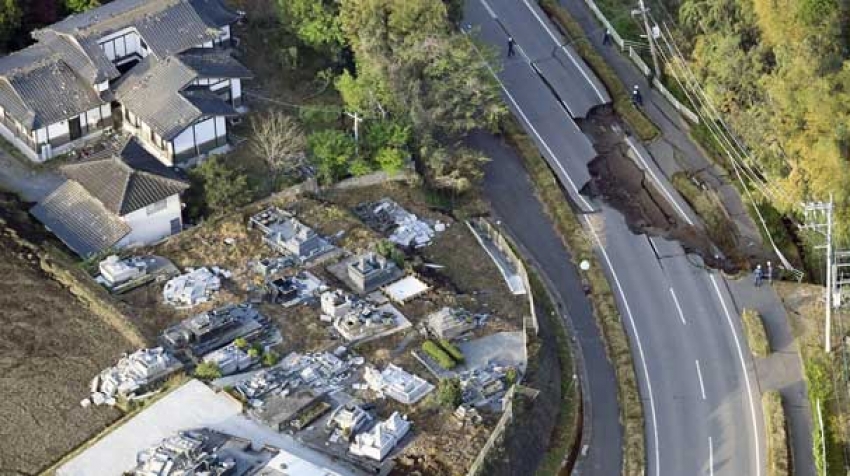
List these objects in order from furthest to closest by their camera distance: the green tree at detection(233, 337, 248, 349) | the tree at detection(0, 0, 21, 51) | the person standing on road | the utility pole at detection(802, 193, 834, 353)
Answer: the person standing on road < the tree at detection(0, 0, 21, 51) < the utility pole at detection(802, 193, 834, 353) < the green tree at detection(233, 337, 248, 349)

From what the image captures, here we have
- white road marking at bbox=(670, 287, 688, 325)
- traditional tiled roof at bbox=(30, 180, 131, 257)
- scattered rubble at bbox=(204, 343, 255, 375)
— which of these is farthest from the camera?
white road marking at bbox=(670, 287, 688, 325)

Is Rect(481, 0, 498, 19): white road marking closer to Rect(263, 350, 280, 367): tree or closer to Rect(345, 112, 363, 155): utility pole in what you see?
Rect(345, 112, 363, 155): utility pole

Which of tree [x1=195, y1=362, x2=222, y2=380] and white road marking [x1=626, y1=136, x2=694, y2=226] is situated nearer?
tree [x1=195, y1=362, x2=222, y2=380]

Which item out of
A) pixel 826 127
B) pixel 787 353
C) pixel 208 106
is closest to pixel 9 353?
pixel 208 106

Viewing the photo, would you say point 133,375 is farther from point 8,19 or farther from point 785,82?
point 785,82

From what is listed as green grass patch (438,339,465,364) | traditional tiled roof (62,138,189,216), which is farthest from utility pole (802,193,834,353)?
traditional tiled roof (62,138,189,216)

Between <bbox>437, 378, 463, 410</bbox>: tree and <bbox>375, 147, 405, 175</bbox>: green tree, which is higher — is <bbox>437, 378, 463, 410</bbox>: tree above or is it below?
below

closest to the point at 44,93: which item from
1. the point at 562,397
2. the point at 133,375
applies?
the point at 133,375

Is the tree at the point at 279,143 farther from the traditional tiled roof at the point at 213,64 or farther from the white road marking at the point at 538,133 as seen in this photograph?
the white road marking at the point at 538,133
